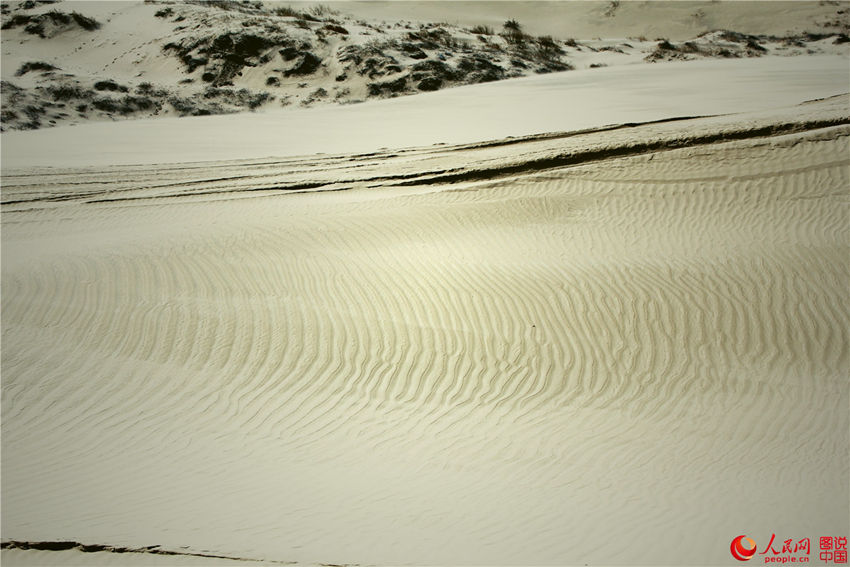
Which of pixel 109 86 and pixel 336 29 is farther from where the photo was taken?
pixel 336 29

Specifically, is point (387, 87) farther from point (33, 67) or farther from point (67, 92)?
point (33, 67)

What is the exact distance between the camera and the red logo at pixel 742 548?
370 centimetres

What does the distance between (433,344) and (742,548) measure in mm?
3270

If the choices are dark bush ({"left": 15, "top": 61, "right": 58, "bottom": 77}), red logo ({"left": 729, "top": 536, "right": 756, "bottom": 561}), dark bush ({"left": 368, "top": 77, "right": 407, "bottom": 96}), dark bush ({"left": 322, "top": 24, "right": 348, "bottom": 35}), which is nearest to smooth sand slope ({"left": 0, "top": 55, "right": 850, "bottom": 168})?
dark bush ({"left": 368, "top": 77, "right": 407, "bottom": 96})

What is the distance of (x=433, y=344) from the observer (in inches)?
242

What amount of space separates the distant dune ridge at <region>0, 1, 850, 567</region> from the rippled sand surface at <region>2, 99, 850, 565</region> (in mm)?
29

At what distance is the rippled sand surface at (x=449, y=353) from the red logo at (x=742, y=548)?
72 millimetres

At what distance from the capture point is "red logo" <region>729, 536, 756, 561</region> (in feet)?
12.2

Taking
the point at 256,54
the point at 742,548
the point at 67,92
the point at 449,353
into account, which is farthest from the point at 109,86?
the point at 742,548

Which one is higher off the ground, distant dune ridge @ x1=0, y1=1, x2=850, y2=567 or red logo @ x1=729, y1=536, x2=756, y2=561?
distant dune ridge @ x1=0, y1=1, x2=850, y2=567

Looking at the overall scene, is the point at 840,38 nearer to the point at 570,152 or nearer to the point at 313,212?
the point at 570,152

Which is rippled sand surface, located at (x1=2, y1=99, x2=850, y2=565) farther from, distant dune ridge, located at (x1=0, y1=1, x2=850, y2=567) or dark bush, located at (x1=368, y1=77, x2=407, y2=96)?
dark bush, located at (x1=368, y1=77, x2=407, y2=96)

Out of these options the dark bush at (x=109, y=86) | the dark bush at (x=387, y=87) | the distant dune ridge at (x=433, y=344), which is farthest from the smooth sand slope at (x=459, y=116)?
the dark bush at (x=109, y=86)

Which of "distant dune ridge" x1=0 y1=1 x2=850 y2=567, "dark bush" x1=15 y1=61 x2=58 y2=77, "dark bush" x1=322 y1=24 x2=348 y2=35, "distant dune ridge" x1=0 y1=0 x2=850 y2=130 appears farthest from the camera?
"dark bush" x1=322 y1=24 x2=348 y2=35
